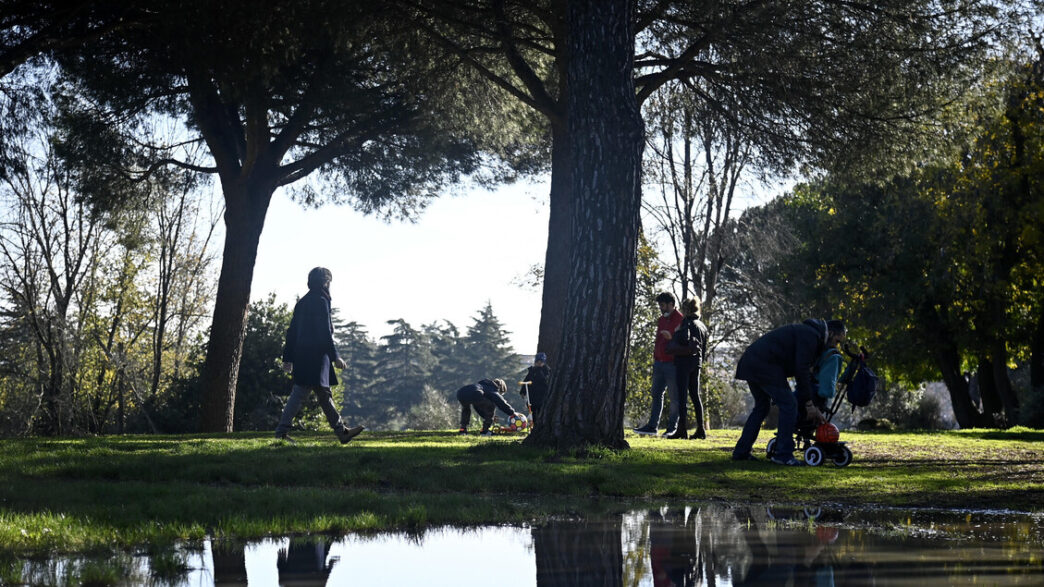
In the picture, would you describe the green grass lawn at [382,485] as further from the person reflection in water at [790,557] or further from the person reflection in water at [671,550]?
the person reflection in water at [790,557]

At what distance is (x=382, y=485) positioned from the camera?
7691 millimetres

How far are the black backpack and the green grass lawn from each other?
66 centimetres

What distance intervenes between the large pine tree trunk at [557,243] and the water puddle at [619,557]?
887cm

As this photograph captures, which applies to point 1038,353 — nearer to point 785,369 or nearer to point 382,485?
point 785,369

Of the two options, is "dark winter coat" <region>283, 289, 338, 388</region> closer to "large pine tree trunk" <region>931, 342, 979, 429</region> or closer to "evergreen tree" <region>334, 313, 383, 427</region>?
"large pine tree trunk" <region>931, 342, 979, 429</region>

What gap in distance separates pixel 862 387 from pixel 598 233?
2974 millimetres

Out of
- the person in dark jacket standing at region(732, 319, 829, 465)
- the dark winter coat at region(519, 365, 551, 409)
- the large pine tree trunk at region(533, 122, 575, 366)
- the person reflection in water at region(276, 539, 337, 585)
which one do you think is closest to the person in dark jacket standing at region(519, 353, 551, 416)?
the dark winter coat at region(519, 365, 551, 409)

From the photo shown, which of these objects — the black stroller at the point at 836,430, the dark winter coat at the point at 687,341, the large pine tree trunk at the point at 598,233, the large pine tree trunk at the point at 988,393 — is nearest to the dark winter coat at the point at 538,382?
the dark winter coat at the point at 687,341

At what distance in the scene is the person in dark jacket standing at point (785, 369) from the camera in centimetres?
890

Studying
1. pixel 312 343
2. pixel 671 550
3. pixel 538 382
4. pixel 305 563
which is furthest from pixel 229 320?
pixel 671 550

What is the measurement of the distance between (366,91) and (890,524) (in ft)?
42.2

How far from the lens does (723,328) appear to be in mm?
31812

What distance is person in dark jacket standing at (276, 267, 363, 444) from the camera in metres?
11.1

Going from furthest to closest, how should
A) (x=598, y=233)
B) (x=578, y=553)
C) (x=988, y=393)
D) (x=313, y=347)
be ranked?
(x=988, y=393)
(x=313, y=347)
(x=598, y=233)
(x=578, y=553)
